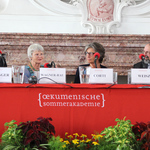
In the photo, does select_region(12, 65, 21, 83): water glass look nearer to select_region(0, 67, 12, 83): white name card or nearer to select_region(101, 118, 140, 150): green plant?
select_region(0, 67, 12, 83): white name card

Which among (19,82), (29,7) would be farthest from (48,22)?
(19,82)

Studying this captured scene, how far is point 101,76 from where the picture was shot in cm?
185

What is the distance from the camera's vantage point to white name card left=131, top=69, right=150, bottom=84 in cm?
184

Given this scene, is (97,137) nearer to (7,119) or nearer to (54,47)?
(7,119)

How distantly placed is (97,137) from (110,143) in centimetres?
8

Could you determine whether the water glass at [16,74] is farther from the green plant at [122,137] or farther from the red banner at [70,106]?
the green plant at [122,137]

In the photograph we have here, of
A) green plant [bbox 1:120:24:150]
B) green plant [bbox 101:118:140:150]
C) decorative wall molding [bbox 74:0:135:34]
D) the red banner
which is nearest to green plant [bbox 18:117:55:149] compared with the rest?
green plant [bbox 1:120:24:150]

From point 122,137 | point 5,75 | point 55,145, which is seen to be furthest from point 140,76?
point 5,75

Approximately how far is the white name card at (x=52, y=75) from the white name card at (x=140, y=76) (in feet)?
1.52

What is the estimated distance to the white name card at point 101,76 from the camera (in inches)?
72.5

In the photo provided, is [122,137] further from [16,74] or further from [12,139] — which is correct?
[16,74]

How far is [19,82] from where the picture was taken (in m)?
1.94

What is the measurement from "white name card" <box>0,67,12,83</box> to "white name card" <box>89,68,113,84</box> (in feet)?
1.78

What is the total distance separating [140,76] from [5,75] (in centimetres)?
90
